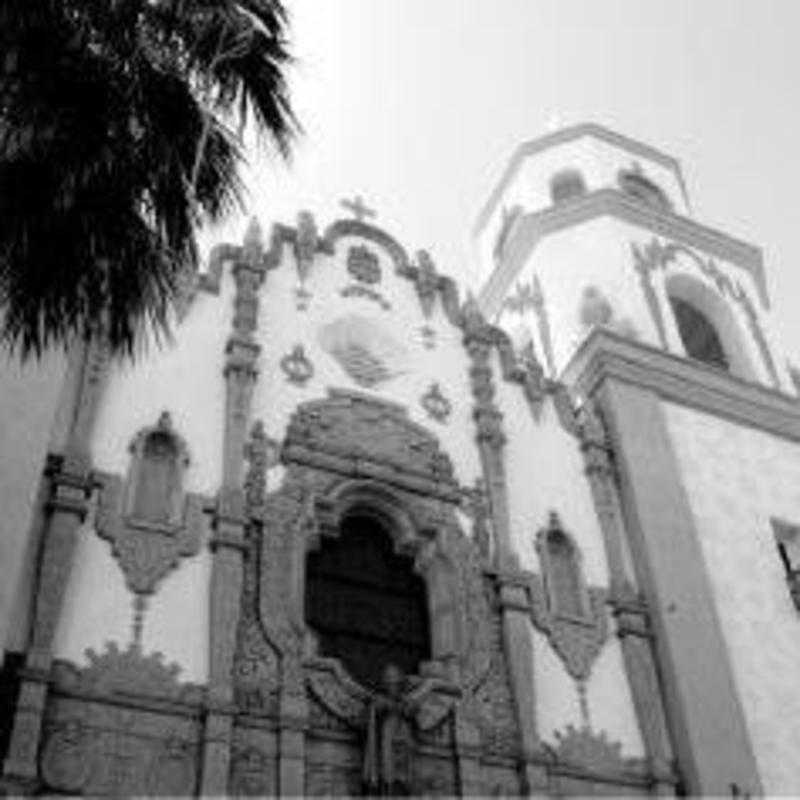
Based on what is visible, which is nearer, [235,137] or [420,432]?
[235,137]

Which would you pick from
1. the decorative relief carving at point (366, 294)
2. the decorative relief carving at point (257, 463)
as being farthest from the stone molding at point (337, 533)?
the decorative relief carving at point (366, 294)

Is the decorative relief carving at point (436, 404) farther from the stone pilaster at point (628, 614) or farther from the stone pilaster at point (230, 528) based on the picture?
the stone pilaster at point (230, 528)

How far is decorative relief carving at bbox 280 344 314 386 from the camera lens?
16.9 meters

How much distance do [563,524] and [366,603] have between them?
3.29 metres

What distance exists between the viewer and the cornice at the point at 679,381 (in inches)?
773

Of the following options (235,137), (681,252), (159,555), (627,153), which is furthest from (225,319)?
(627,153)

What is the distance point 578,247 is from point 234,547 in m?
11.0

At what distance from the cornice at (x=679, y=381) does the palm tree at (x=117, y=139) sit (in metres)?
11.2

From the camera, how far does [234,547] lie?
46.8ft

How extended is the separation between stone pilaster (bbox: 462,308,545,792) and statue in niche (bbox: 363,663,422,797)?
1.41 meters

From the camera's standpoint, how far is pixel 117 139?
8.69 meters

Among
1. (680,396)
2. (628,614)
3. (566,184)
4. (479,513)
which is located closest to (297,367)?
(479,513)

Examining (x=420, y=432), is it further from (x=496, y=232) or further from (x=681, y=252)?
(x=496, y=232)

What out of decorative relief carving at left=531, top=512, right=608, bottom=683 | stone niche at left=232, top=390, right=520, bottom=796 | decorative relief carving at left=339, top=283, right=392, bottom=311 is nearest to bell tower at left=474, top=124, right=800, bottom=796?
decorative relief carving at left=531, top=512, right=608, bottom=683
